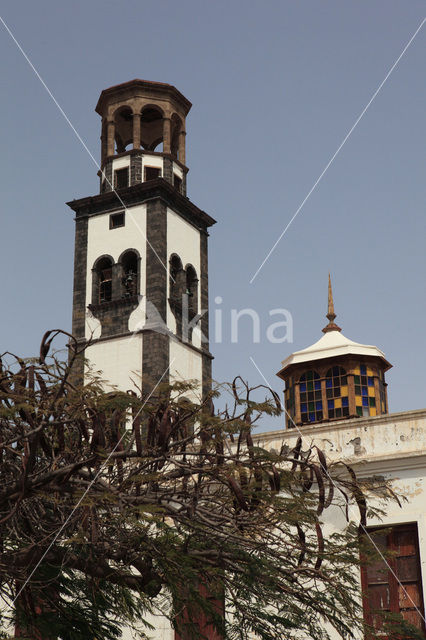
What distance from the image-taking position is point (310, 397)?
25.5 m

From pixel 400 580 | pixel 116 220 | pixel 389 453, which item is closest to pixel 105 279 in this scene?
pixel 116 220

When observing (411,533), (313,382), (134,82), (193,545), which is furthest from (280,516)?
(134,82)

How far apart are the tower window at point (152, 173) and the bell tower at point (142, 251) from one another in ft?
0.12

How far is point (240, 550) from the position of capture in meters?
8.82

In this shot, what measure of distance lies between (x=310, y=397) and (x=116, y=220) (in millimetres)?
10809

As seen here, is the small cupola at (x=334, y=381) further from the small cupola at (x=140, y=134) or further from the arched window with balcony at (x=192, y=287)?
the small cupola at (x=140, y=134)

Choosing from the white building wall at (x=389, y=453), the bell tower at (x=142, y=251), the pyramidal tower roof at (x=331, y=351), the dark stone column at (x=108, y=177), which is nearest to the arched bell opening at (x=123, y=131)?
the bell tower at (x=142, y=251)

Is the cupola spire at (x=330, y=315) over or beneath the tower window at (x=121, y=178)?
beneath

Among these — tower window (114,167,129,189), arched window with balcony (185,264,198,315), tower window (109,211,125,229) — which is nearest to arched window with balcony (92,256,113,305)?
tower window (109,211,125,229)

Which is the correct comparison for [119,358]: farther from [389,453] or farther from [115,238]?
[389,453]

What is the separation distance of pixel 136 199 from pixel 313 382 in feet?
34.0

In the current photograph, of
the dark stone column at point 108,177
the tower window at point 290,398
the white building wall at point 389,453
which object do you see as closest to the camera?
the white building wall at point 389,453

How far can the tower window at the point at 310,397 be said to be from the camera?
82.6ft

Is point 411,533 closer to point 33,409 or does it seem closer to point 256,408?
point 256,408
